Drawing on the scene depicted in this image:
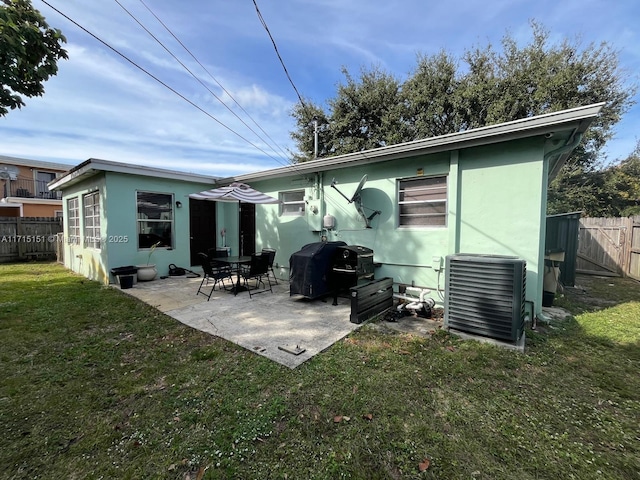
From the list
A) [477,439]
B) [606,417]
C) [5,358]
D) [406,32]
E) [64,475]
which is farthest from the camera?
[406,32]

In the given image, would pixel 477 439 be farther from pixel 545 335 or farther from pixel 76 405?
pixel 76 405

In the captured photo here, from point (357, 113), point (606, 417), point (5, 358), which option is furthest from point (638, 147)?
point (5, 358)

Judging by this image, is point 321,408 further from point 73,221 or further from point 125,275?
point 73,221

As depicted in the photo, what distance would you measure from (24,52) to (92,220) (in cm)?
589

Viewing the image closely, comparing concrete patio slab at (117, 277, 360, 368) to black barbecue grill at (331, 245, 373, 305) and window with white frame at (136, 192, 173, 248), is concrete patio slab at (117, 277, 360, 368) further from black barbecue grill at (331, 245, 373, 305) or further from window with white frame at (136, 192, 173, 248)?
window with white frame at (136, 192, 173, 248)

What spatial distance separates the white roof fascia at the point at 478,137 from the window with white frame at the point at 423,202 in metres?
0.58

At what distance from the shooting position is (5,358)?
310 centimetres

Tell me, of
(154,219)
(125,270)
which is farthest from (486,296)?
(154,219)

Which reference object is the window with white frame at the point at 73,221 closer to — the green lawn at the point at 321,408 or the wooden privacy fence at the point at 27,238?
the wooden privacy fence at the point at 27,238

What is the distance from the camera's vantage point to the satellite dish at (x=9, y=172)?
16572mm

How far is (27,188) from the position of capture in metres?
18.2

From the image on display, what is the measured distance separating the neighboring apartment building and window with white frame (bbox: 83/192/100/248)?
11.0 m

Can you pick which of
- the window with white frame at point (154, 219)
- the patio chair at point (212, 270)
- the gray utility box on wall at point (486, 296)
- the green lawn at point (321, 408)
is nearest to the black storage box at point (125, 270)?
the window with white frame at point (154, 219)

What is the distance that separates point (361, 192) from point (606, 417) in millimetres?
4795
